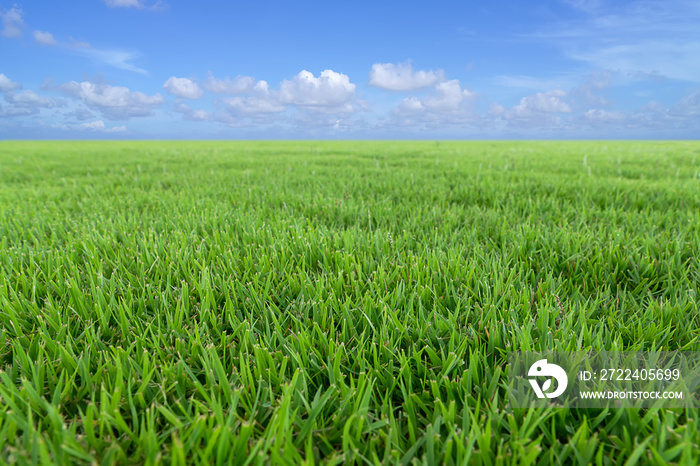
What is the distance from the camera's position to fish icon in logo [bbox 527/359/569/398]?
114 cm

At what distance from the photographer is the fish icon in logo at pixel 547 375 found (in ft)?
3.75

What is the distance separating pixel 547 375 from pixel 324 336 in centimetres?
74

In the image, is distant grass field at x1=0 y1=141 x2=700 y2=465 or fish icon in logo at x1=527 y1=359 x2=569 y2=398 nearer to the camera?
distant grass field at x1=0 y1=141 x2=700 y2=465

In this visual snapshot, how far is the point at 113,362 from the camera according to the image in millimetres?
1271

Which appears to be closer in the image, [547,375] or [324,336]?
[547,375]

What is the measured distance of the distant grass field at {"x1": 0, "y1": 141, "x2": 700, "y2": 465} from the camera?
0.96 metres

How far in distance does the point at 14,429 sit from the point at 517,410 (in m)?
1.35

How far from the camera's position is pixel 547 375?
1.19m

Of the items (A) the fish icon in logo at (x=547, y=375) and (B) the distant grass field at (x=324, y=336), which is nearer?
(B) the distant grass field at (x=324, y=336)

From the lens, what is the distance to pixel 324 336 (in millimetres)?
1352

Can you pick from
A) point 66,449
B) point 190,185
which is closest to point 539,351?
point 66,449

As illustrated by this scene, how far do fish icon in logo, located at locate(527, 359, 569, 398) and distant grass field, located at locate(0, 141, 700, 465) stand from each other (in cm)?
7

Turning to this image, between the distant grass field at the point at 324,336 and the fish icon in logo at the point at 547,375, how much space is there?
7 centimetres

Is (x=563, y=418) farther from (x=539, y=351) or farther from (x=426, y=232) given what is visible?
(x=426, y=232)
